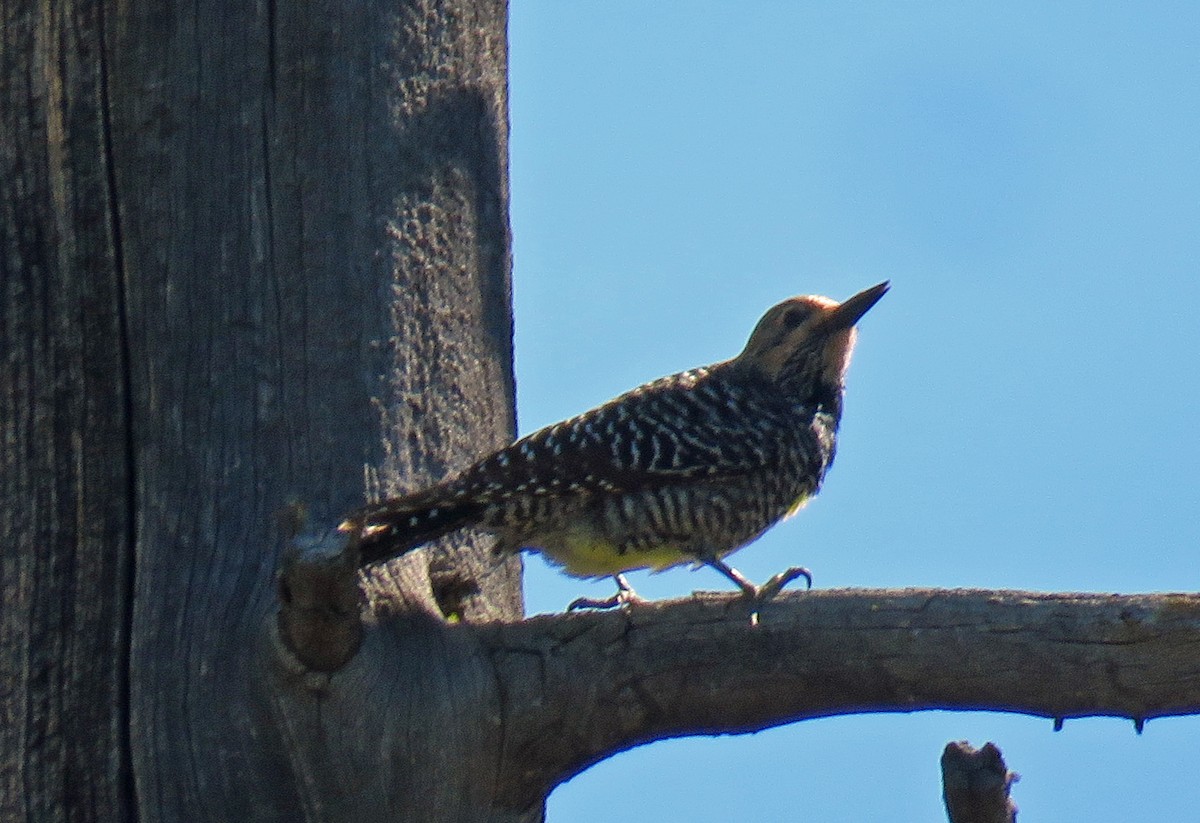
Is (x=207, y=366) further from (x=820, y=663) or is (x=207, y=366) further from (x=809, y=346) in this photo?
(x=809, y=346)

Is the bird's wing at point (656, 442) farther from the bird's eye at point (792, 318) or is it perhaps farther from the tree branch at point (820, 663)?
the tree branch at point (820, 663)

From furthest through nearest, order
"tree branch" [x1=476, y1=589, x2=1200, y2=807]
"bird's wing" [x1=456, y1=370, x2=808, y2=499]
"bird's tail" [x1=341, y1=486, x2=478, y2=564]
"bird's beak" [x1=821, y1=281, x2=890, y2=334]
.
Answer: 1. "bird's beak" [x1=821, y1=281, x2=890, y2=334]
2. "bird's wing" [x1=456, y1=370, x2=808, y2=499]
3. "bird's tail" [x1=341, y1=486, x2=478, y2=564]
4. "tree branch" [x1=476, y1=589, x2=1200, y2=807]

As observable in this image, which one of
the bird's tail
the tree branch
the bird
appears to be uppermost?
the bird

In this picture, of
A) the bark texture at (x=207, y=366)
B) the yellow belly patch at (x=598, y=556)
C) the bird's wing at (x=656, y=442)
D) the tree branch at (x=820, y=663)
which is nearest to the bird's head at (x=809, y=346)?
the bird's wing at (x=656, y=442)

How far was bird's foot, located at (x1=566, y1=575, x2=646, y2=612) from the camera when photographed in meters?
4.86

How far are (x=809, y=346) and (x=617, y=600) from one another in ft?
4.47

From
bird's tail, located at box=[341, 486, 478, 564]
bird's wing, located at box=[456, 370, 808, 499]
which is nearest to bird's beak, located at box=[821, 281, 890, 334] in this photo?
bird's wing, located at box=[456, 370, 808, 499]

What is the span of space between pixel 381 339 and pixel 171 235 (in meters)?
0.53

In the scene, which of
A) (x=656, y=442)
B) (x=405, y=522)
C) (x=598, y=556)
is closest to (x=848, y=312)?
(x=656, y=442)

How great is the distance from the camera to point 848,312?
5914 millimetres

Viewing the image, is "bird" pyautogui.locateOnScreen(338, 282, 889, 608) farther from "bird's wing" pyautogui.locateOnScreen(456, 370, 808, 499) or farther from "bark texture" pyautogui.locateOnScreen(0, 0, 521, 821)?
"bark texture" pyautogui.locateOnScreen(0, 0, 521, 821)

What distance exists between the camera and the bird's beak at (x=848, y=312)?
587 centimetres

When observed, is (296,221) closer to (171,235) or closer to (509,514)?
(171,235)

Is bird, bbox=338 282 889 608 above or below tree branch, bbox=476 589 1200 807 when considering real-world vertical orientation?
above
